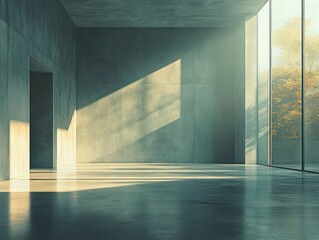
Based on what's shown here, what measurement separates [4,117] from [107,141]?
8.61 meters

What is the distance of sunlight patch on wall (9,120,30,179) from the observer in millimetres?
8609

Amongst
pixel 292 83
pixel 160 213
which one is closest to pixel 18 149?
pixel 160 213

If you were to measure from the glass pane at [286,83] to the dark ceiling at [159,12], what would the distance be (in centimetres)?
205

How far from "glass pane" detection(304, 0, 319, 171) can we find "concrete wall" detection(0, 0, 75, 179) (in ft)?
20.8

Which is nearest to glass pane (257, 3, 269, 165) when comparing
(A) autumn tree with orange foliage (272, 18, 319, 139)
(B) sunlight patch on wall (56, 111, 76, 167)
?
(A) autumn tree with orange foliage (272, 18, 319, 139)

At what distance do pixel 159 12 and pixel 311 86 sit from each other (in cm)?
713

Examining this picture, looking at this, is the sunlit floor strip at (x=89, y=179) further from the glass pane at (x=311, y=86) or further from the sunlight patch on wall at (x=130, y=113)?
the sunlight patch on wall at (x=130, y=113)

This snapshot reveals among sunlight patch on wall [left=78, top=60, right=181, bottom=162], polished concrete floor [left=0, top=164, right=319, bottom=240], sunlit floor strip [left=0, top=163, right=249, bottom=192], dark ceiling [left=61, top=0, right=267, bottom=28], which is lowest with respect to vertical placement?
sunlit floor strip [left=0, top=163, right=249, bottom=192]

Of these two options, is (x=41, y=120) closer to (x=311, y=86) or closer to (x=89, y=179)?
(x=89, y=179)

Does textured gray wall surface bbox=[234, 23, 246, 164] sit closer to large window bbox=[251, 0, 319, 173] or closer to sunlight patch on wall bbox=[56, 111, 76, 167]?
large window bbox=[251, 0, 319, 173]

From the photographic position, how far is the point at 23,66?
30.7ft

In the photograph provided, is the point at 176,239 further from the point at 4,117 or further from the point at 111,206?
the point at 4,117

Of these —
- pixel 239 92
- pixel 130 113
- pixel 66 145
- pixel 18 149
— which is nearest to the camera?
pixel 18 149

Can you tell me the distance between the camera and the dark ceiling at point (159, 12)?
46.3 feet
